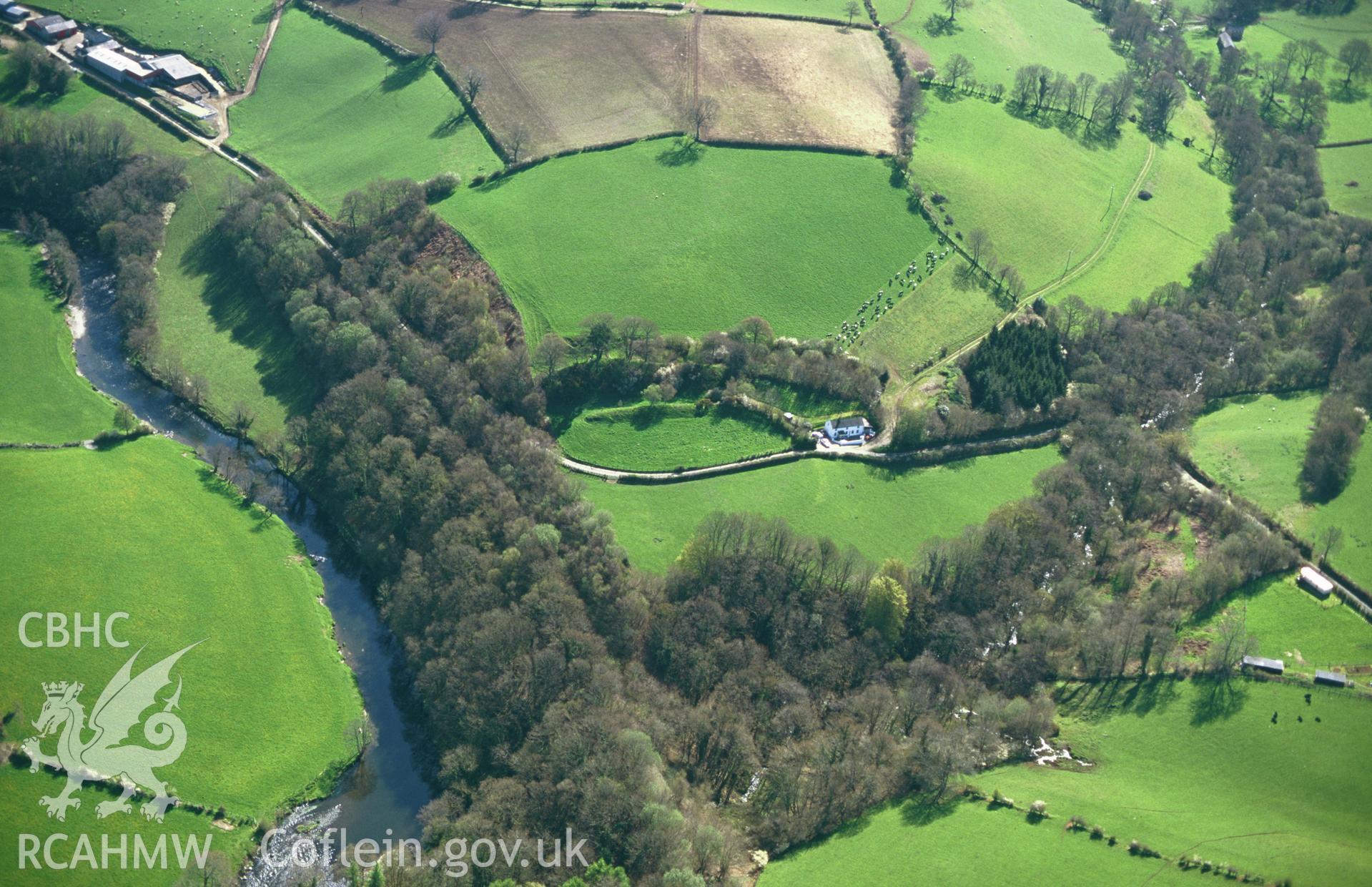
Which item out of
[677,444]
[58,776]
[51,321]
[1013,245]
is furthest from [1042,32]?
[58,776]

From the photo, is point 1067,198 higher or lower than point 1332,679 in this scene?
higher

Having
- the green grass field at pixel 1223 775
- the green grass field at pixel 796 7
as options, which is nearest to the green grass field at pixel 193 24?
the green grass field at pixel 796 7

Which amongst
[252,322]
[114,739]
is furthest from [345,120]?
[114,739]

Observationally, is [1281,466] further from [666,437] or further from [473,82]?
[473,82]

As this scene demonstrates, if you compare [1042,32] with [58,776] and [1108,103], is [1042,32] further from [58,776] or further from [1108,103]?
[58,776]

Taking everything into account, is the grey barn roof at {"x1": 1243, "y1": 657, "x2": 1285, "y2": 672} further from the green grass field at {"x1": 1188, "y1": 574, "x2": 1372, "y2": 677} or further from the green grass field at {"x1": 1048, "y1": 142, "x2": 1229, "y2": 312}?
the green grass field at {"x1": 1048, "y1": 142, "x2": 1229, "y2": 312}

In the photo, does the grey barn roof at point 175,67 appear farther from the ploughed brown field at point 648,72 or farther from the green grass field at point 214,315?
the ploughed brown field at point 648,72
